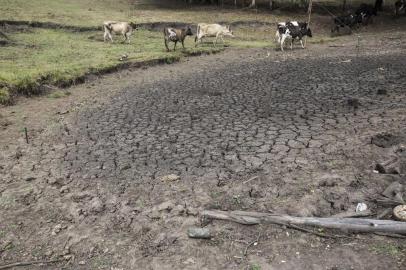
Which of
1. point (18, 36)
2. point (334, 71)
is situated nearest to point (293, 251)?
point (334, 71)

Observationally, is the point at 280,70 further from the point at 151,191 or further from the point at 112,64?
the point at 151,191

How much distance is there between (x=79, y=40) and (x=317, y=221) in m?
16.9

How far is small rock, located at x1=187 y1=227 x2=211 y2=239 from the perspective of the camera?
594 cm

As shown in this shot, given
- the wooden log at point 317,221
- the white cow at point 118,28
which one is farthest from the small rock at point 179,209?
the white cow at point 118,28

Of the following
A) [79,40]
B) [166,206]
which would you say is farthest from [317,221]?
[79,40]

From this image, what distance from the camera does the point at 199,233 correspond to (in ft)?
19.6

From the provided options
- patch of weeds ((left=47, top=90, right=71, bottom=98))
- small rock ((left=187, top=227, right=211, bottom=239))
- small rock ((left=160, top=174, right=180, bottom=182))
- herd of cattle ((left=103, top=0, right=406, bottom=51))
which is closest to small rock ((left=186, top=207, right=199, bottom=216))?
small rock ((left=187, top=227, right=211, bottom=239))

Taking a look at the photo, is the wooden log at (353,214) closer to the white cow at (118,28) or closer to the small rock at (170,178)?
the small rock at (170,178)

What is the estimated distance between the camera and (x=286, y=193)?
22.5ft

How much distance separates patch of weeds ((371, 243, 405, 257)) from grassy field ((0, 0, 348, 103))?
10.0 m

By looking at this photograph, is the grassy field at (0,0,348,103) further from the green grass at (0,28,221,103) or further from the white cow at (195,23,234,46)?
the white cow at (195,23,234,46)

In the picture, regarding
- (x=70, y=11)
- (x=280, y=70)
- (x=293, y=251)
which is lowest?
(x=293, y=251)

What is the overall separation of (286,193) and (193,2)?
26909mm

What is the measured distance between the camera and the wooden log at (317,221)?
19.3ft
